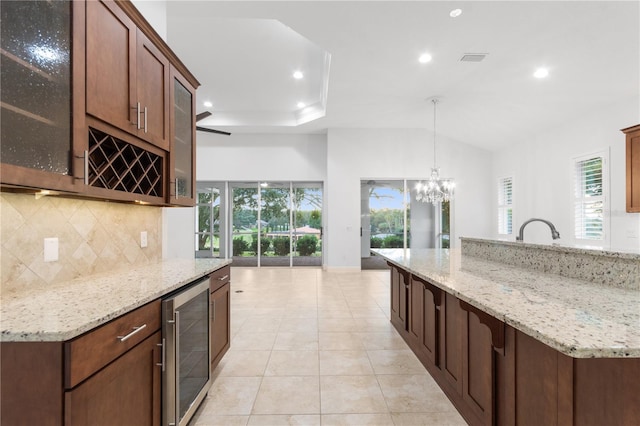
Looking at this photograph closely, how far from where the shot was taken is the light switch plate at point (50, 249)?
150cm

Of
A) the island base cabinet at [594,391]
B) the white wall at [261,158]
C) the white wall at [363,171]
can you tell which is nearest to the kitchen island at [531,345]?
the island base cabinet at [594,391]

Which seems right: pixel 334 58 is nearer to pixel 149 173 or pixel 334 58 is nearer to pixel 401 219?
pixel 149 173

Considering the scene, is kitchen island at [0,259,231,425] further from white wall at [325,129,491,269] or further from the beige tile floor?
white wall at [325,129,491,269]

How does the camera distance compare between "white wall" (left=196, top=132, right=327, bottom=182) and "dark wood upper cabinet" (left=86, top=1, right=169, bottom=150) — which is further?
"white wall" (left=196, top=132, right=327, bottom=182)

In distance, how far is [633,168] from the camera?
3609 mm

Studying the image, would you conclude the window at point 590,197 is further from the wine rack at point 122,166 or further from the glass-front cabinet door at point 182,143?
the wine rack at point 122,166

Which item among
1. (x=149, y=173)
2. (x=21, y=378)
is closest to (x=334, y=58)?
(x=149, y=173)

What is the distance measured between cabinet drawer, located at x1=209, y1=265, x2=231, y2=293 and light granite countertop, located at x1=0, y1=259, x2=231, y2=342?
7.7 inches

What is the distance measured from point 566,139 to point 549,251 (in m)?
4.29

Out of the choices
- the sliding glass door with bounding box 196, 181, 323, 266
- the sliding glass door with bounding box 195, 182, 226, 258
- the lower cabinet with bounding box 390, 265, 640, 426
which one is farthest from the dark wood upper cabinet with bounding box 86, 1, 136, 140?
the sliding glass door with bounding box 195, 182, 226, 258

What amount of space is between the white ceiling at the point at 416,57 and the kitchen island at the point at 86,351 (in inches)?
113

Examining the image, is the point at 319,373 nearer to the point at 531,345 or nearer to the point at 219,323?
the point at 219,323

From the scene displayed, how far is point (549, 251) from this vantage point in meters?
1.96

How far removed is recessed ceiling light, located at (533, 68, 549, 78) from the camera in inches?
151
